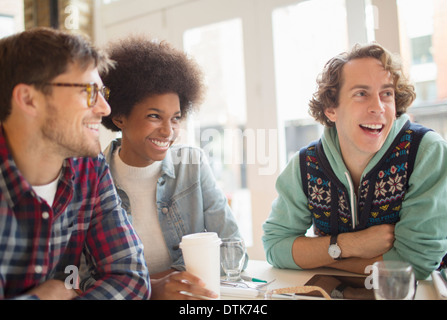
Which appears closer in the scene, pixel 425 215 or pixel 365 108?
pixel 425 215

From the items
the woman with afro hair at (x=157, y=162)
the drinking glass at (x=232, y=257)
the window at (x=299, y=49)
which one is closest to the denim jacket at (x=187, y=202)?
the woman with afro hair at (x=157, y=162)

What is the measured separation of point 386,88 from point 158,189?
1061 millimetres

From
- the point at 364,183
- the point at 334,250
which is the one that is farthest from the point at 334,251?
the point at 364,183

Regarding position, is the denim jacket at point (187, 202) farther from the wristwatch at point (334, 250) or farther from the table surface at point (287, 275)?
the wristwatch at point (334, 250)

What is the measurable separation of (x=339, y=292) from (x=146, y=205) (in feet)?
2.91

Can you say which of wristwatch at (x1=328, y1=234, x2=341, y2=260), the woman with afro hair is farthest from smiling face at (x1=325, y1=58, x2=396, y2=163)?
the woman with afro hair

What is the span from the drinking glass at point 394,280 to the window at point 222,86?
1432 mm

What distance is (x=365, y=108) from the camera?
166 cm

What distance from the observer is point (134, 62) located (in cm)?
187

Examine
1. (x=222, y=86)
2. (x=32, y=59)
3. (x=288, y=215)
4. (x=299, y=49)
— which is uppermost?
(x=222, y=86)

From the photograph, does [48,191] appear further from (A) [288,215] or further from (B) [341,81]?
(B) [341,81]

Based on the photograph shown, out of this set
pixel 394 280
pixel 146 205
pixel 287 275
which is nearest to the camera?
pixel 394 280

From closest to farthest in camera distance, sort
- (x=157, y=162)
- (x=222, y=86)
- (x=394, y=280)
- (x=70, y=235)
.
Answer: (x=394, y=280) < (x=70, y=235) < (x=157, y=162) < (x=222, y=86)

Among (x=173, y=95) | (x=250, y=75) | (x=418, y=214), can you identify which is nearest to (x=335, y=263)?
(x=418, y=214)
